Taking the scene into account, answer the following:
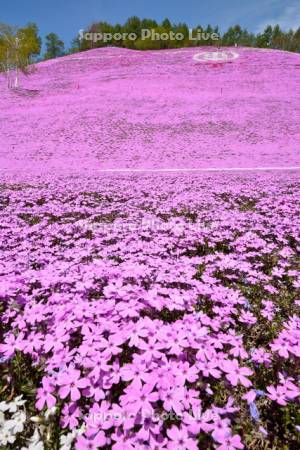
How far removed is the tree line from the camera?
4516 cm

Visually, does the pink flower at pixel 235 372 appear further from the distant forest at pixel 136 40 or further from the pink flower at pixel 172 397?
the distant forest at pixel 136 40

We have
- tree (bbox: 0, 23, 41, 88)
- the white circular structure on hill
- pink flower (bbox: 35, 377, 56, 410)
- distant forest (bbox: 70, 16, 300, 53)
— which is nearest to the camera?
pink flower (bbox: 35, 377, 56, 410)

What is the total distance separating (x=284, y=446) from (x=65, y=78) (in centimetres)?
5120

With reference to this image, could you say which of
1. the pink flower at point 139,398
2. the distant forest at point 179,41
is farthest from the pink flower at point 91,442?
the distant forest at point 179,41

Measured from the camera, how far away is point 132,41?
9719cm

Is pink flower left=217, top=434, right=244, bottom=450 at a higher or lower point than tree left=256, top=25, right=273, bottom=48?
lower

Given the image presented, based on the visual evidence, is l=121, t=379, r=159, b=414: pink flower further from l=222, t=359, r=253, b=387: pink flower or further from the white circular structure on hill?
the white circular structure on hill

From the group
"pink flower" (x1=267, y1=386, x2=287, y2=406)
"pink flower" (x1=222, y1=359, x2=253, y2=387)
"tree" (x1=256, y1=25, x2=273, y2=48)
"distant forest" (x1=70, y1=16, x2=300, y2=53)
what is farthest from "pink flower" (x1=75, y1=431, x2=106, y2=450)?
"tree" (x1=256, y1=25, x2=273, y2=48)

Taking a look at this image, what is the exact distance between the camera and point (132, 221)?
24.0 ft

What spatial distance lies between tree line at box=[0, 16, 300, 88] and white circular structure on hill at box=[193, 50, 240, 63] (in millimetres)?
28117

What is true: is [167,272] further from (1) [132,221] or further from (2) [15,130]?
(2) [15,130]

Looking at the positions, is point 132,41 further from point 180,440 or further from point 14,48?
point 180,440

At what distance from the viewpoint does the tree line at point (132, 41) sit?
45156mm

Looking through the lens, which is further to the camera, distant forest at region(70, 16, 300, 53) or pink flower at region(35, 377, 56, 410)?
distant forest at region(70, 16, 300, 53)
